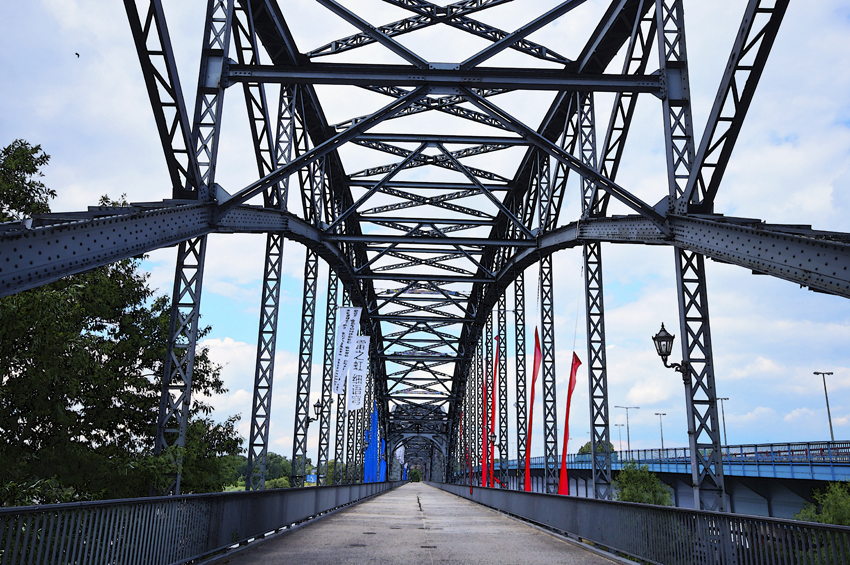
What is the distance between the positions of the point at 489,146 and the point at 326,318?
10.4 metres

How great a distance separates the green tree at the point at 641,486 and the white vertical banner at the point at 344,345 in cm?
3147

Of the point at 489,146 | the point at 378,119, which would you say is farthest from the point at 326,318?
the point at 378,119

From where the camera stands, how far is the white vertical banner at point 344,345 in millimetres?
26859

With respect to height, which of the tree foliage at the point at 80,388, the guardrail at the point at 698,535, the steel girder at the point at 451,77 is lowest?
the guardrail at the point at 698,535

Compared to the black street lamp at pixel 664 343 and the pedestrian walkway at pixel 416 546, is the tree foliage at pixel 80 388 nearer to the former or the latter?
the pedestrian walkway at pixel 416 546

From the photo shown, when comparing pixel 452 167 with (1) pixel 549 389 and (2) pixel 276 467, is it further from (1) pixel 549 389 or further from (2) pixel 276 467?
(2) pixel 276 467

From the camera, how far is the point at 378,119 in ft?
52.6

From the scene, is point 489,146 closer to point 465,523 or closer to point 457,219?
point 457,219

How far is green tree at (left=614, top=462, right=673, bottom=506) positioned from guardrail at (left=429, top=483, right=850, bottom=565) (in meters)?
39.6

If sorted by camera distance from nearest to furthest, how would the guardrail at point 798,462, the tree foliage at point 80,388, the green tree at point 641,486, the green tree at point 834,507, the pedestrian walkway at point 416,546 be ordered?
the pedestrian walkway at point 416,546 → the tree foliage at point 80,388 → the guardrail at point 798,462 → the green tree at point 834,507 → the green tree at point 641,486

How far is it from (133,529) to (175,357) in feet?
14.6

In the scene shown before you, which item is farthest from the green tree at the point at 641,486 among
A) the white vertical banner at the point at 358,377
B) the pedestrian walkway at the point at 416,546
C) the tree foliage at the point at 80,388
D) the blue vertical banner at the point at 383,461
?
the tree foliage at the point at 80,388

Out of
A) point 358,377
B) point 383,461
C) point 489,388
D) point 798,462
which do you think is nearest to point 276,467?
point 383,461

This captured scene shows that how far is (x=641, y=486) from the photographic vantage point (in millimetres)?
52812
